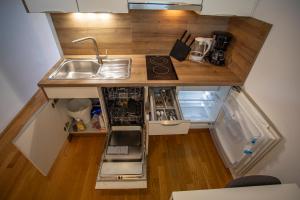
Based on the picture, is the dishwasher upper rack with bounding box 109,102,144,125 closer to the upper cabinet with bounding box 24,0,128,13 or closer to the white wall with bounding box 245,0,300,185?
the upper cabinet with bounding box 24,0,128,13

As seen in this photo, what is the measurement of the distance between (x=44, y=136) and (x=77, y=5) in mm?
1109

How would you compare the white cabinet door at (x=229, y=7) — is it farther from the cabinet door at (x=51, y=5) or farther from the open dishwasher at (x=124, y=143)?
the cabinet door at (x=51, y=5)

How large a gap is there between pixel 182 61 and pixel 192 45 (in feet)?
0.70

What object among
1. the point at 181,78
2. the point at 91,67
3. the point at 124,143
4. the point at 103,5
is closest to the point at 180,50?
the point at 181,78

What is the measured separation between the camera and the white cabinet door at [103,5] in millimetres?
1167

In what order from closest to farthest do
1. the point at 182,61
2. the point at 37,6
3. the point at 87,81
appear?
the point at 37,6 < the point at 87,81 < the point at 182,61

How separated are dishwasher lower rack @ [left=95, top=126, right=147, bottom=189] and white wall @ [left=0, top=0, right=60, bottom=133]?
1.51 meters

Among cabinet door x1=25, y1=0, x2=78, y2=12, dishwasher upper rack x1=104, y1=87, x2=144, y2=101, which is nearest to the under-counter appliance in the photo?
dishwasher upper rack x1=104, y1=87, x2=144, y2=101

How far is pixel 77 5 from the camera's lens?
1173 mm

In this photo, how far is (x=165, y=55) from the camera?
1806 millimetres

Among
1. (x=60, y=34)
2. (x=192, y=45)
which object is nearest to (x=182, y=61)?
(x=192, y=45)

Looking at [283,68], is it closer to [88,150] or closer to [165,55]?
[165,55]

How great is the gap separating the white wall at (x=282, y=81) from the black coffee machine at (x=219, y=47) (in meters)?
0.31

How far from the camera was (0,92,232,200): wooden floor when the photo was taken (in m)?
1.45
